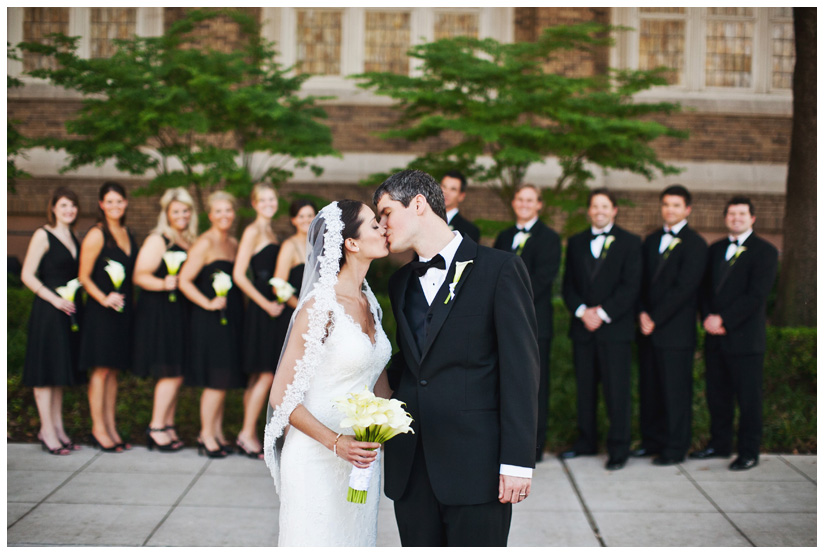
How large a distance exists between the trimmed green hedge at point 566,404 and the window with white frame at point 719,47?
659 centimetres

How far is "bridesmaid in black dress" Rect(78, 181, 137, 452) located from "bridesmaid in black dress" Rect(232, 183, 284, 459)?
3.26 feet

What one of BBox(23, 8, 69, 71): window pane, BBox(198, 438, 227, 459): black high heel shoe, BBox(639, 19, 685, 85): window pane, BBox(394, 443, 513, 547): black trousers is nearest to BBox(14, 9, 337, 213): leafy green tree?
BBox(198, 438, 227, 459): black high heel shoe

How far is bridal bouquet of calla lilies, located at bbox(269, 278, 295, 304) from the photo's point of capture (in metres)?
6.27

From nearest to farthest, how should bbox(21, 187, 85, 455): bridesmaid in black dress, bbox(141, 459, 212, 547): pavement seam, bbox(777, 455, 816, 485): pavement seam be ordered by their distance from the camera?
bbox(141, 459, 212, 547): pavement seam → bbox(777, 455, 816, 485): pavement seam → bbox(21, 187, 85, 455): bridesmaid in black dress

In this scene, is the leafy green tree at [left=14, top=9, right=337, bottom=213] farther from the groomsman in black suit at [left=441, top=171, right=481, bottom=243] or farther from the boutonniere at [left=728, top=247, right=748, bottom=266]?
the boutonniere at [left=728, top=247, right=748, bottom=266]

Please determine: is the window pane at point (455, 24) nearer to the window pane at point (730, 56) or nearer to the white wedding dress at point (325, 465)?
the window pane at point (730, 56)

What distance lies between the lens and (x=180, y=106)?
7.88 m

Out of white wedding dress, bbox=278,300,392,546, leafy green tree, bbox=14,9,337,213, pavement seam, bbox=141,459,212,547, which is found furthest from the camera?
leafy green tree, bbox=14,9,337,213

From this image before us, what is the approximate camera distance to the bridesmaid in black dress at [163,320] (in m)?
6.41

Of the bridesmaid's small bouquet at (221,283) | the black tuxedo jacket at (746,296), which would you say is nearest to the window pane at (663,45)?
the black tuxedo jacket at (746,296)

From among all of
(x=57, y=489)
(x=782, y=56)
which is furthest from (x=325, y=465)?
(x=782, y=56)

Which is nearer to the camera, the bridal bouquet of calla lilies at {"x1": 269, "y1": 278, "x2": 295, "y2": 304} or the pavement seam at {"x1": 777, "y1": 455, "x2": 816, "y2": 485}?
the pavement seam at {"x1": 777, "y1": 455, "x2": 816, "y2": 485}

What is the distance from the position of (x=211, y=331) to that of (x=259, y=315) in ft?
1.39

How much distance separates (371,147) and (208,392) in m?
6.86
